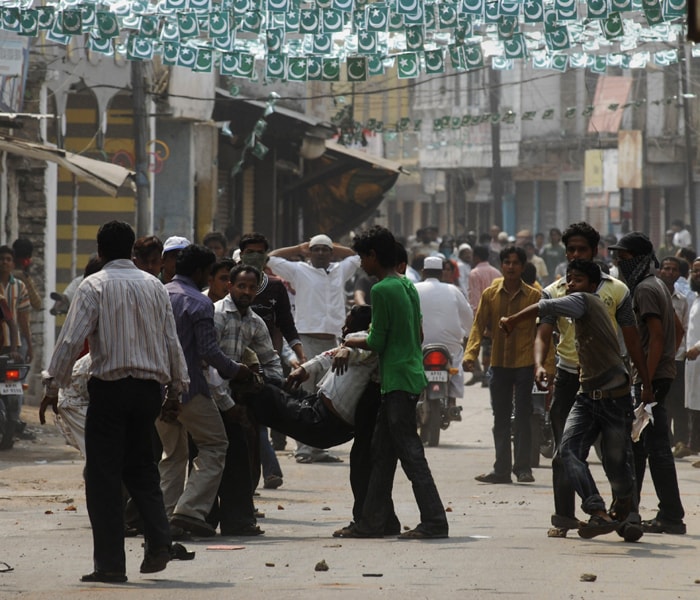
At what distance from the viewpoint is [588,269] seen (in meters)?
8.96

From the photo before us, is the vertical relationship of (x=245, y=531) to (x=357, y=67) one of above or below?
below

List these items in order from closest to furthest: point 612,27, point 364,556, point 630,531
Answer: point 364,556, point 630,531, point 612,27

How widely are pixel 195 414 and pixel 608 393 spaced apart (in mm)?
2213

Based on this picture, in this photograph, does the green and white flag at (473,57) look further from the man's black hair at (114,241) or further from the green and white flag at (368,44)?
the man's black hair at (114,241)

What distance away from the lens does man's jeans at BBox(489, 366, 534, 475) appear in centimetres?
1232

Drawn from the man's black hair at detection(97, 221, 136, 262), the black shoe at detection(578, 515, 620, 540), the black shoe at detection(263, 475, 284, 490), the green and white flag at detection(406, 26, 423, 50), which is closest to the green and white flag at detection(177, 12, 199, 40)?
the green and white flag at detection(406, 26, 423, 50)

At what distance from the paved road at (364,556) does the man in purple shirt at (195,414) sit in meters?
0.23

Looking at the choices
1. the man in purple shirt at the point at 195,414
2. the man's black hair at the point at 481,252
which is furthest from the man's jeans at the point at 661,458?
the man's black hair at the point at 481,252

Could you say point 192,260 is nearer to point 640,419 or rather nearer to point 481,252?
point 640,419

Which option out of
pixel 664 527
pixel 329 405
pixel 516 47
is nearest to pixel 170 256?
pixel 329 405

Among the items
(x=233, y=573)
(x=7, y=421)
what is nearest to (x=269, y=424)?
(x=233, y=573)

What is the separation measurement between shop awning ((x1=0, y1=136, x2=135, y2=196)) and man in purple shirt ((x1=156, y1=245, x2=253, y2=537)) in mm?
6789

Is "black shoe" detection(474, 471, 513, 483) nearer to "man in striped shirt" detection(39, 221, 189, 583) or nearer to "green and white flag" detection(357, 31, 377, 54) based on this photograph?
"man in striped shirt" detection(39, 221, 189, 583)

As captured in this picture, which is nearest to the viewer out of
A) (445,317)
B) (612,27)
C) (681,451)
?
(681,451)
